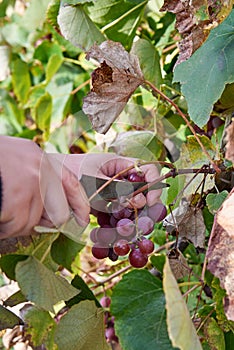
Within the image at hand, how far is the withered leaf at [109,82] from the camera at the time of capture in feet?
2.02

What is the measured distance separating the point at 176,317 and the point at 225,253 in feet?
0.27

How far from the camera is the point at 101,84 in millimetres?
619

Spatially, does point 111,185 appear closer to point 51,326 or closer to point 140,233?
point 140,233

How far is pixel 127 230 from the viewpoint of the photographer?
0.60 meters

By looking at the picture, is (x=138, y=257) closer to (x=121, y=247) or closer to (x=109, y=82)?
(x=121, y=247)

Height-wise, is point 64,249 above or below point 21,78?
above

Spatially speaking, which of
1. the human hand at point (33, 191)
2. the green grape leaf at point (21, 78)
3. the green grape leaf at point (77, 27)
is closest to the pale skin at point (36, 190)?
the human hand at point (33, 191)

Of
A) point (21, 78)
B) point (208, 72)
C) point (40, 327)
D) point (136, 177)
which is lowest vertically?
point (21, 78)

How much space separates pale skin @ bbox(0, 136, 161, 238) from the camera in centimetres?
52

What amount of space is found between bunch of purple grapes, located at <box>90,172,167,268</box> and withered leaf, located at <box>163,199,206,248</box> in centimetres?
3

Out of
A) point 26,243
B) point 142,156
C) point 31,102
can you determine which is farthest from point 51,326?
point 31,102

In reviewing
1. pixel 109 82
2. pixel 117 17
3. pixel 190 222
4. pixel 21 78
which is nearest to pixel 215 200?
pixel 190 222

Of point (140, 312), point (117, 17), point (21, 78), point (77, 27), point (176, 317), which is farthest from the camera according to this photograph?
point (21, 78)

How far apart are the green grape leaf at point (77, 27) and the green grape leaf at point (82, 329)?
36cm
